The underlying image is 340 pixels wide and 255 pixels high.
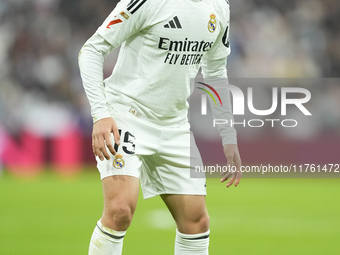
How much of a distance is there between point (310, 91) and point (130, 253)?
737cm

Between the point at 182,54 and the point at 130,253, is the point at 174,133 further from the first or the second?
the point at 130,253

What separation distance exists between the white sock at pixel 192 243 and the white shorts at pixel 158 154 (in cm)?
25

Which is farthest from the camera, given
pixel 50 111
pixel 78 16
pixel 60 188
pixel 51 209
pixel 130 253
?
pixel 78 16

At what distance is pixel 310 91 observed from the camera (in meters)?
11.2

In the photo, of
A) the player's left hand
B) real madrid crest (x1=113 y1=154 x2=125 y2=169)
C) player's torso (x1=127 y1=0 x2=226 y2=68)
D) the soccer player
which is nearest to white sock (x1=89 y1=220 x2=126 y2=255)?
the soccer player

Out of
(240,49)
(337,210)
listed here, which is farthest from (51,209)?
(240,49)

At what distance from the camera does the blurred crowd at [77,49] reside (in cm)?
1124

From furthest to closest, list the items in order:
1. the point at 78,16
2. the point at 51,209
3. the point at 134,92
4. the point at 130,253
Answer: the point at 78,16 < the point at 51,209 < the point at 130,253 < the point at 134,92

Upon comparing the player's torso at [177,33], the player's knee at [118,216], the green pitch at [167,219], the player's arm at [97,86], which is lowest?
the green pitch at [167,219]

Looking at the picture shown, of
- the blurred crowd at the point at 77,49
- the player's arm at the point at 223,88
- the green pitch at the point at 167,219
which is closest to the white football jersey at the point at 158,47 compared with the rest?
the player's arm at the point at 223,88

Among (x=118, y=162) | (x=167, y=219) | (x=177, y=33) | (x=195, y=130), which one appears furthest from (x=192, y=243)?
(x=195, y=130)

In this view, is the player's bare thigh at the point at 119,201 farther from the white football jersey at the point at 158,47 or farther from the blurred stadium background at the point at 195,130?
the blurred stadium background at the point at 195,130

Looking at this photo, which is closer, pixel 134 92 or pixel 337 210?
pixel 134 92

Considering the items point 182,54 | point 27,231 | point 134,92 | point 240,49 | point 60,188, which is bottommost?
point 60,188
